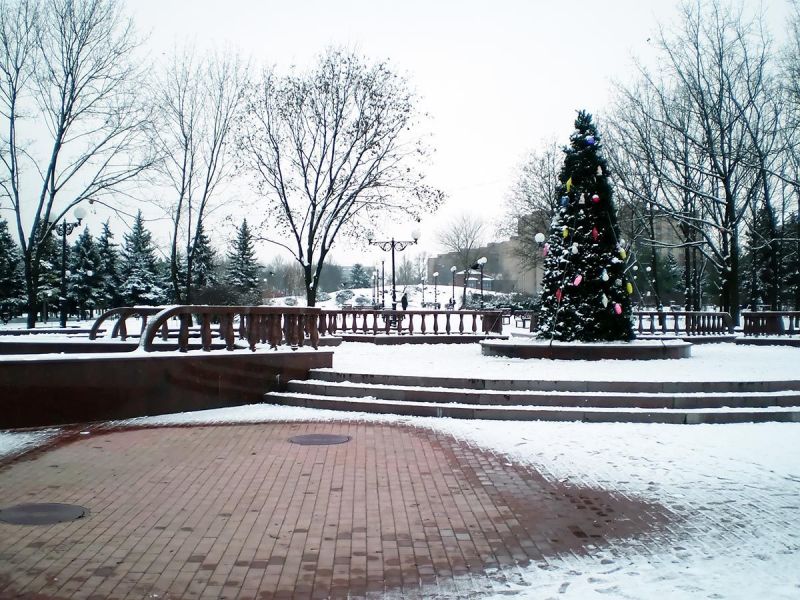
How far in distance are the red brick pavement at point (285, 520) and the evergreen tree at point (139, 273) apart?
5331 cm

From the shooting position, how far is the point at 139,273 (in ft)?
193

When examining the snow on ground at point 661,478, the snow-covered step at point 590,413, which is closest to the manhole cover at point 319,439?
the snow on ground at point 661,478

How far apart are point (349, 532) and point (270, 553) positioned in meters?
0.69

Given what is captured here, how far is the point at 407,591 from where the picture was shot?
3.98 m

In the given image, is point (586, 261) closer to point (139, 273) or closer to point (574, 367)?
point (574, 367)

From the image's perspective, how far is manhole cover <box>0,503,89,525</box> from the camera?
5.20m

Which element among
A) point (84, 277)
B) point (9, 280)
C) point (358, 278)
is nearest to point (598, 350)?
point (9, 280)

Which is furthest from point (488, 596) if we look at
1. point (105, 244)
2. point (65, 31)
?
point (105, 244)

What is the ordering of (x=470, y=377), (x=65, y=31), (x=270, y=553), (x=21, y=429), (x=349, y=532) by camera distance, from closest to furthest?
(x=270, y=553), (x=349, y=532), (x=21, y=429), (x=470, y=377), (x=65, y=31)

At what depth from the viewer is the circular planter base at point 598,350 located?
14.5m

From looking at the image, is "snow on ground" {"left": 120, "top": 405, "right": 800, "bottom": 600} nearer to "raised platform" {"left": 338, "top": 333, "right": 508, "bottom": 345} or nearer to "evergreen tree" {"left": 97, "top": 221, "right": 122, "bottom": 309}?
"raised platform" {"left": 338, "top": 333, "right": 508, "bottom": 345}

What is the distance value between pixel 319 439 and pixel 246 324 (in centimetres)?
469

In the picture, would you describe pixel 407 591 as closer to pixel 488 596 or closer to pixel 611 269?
pixel 488 596

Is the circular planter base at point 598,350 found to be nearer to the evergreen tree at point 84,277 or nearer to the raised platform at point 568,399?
the raised platform at point 568,399
